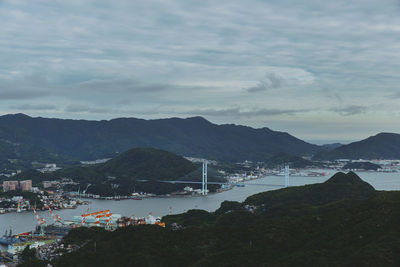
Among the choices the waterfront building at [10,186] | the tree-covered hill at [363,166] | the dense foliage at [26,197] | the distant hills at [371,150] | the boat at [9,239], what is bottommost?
the boat at [9,239]

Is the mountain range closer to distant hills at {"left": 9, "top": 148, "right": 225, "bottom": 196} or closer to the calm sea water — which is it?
distant hills at {"left": 9, "top": 148, "right": 225, "bottom": 196}

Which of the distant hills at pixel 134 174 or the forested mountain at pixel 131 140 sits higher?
the forested mountain at pixel 131 140

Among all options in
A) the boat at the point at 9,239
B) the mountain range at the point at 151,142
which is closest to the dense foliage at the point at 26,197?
the boat at the point at 9,239

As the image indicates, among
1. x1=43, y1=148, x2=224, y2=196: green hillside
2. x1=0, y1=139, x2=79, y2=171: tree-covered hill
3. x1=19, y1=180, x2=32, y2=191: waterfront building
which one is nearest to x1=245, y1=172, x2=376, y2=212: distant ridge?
x1=43, y1=148, x2=224, y2=196: green hillside

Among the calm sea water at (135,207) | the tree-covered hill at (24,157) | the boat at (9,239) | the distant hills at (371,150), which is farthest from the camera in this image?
the distant hills at (371,150)

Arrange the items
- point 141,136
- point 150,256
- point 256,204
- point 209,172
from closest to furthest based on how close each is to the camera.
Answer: point 150,256 < point 256,204 < point 209,172 < point 141,136

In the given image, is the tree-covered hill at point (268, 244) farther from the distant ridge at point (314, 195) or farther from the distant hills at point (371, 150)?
the distant hills at point (371, 150)

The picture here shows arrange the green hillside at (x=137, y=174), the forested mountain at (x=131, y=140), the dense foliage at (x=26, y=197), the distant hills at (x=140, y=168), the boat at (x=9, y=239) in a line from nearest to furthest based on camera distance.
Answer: the boat at (x=9, y=239) → the dense foliage at (x=26, y=197) → the green hillside at (x=137, y=174) → the distant hills at (x=140, y=168) → the forested mountain at (x=131, y=140)

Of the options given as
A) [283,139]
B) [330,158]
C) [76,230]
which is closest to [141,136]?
[283,139]

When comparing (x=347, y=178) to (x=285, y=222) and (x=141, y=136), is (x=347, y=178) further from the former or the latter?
(x=141, y=136)
